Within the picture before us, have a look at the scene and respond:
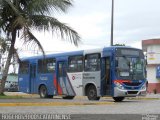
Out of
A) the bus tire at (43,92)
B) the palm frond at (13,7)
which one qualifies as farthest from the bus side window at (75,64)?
the palm frond at (13,7)

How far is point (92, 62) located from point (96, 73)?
0.75 m

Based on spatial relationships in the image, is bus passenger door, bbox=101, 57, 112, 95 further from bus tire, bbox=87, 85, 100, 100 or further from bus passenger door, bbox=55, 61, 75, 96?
bus passenger door, bbox=55, 61, 75, 96

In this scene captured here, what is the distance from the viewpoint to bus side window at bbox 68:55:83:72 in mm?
27094

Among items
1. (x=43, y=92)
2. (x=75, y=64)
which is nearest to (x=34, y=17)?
(x=75, y=64)

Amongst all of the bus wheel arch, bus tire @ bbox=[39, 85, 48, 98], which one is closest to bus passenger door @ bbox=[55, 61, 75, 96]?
the bus wheel arch

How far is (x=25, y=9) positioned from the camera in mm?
25641

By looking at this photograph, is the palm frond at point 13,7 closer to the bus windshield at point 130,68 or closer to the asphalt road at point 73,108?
the asphalt road at point 73,108

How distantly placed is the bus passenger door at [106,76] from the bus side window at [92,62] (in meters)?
0.40

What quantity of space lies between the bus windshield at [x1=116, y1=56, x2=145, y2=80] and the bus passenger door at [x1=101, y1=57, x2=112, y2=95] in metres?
0.60

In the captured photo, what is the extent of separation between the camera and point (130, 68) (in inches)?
1005

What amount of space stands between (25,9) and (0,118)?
527 inches

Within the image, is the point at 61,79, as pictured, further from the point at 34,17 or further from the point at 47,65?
the point at 34,17

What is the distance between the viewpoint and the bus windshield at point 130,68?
25188mm

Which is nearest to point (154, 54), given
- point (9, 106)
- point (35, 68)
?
point (35, 68)
